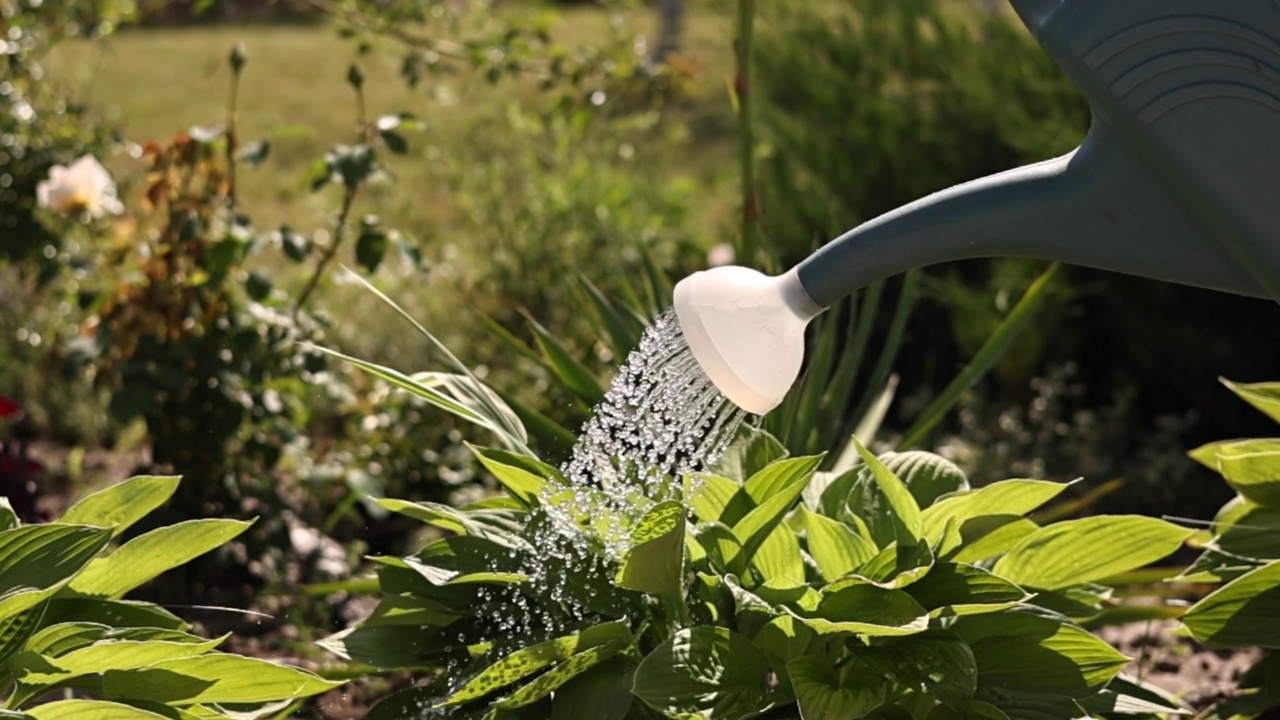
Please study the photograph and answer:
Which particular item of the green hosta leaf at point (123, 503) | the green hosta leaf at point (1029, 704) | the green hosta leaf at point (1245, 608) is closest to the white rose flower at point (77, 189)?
the green hosta leaf at point (123, 503)

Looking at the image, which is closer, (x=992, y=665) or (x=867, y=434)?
(x=992, y=665)

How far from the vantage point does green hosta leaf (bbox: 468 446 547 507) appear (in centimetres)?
197

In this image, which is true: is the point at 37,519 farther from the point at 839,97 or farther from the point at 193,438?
the point at 839,97

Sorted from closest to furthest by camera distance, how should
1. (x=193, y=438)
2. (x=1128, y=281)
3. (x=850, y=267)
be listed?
(x=850, y=267)
(x=193, y=438)
(x=1128, y=281)

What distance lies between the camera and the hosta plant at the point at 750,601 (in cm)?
181

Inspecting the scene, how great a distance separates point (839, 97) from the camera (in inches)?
196

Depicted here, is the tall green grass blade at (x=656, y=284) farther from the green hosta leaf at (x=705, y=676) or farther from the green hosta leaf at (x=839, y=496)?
the green hosta leaf at (x=705, y=676)

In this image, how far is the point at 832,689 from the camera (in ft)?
5.89

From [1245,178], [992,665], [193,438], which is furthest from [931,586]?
[193,438]

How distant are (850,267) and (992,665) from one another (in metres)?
0.66

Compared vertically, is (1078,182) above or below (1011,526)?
above

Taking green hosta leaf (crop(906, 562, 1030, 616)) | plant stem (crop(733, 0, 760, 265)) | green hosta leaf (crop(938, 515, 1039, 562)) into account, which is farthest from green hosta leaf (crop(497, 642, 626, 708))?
plant stem (crop(733, 0, 760, 265))

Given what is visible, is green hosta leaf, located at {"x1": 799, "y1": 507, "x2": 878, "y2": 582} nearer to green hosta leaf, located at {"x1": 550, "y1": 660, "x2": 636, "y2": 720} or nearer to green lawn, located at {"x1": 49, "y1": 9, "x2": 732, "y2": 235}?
green hosta leaf, located at {"x1": 550, "y1": 660, "x2": 636, "y2": 720}

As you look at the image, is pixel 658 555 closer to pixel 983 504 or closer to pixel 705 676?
pixel 705 676
